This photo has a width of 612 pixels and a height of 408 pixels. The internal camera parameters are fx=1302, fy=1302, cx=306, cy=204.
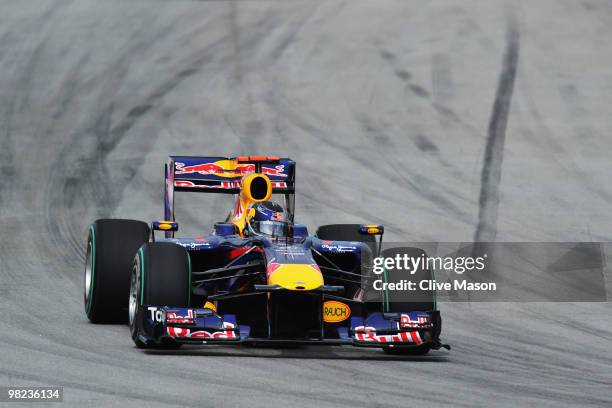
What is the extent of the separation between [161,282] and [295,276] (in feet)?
4.46

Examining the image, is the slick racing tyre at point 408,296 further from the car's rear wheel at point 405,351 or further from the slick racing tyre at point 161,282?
the slick racing tyre at point 161,282

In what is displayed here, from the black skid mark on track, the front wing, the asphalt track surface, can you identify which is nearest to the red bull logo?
the asphalt track surface

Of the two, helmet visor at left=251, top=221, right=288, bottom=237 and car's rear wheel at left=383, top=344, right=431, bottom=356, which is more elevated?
helmet visor at left=251, top=221, right=288, bottom=237

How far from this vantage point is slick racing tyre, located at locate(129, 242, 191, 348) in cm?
1309

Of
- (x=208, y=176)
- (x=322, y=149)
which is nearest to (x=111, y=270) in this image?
(x=208, y=176)

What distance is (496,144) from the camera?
2778cm

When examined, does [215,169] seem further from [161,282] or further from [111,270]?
[161,282]

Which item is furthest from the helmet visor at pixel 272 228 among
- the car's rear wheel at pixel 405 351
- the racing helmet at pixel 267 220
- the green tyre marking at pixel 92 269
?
the green tyre marking at pixel 92 269

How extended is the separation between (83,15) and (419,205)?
606 inches

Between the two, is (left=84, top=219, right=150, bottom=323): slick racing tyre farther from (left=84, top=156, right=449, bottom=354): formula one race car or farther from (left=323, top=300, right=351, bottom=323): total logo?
(left=323, top=300, right=351, bottom=323): total logo

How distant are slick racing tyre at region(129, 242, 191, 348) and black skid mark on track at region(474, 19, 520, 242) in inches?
387

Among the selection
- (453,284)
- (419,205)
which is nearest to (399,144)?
(419,205)

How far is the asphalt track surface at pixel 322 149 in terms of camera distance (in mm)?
12070

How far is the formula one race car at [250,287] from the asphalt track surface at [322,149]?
0.29 metres
